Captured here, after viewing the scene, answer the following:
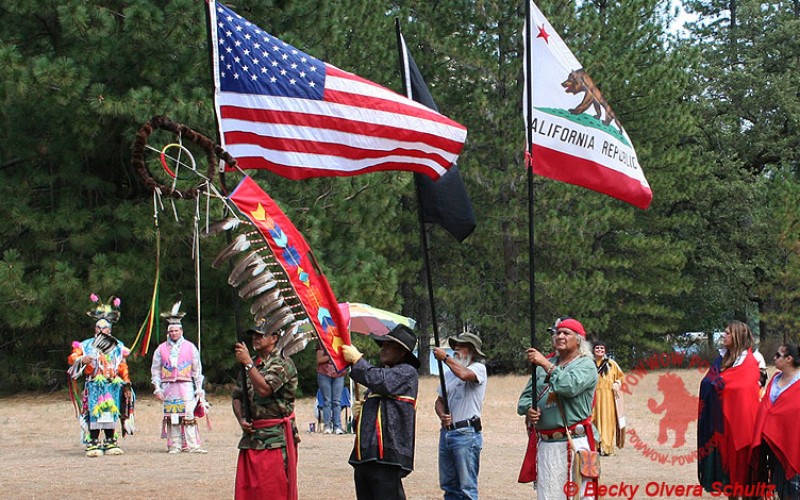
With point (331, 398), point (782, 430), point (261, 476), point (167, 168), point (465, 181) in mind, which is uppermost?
point (465, 181)

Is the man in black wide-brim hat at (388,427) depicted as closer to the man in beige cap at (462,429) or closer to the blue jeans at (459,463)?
the man in beige cap at (462,429)

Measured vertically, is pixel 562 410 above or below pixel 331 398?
above

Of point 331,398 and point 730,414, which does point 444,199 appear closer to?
point 730,414

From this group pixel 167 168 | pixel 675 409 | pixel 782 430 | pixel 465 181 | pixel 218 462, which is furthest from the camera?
pixel 465 181

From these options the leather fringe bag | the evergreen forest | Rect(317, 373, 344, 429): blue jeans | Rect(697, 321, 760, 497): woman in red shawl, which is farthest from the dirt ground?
the leather fringe bag

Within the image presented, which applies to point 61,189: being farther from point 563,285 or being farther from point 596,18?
point 596,18

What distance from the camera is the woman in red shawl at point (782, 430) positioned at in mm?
8164

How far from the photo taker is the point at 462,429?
802 centimetres

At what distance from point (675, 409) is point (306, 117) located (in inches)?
575

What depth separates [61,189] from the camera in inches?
879

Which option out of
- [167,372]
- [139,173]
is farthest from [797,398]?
[167,372]

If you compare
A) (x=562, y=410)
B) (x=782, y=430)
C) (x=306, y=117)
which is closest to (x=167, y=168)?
(x=306, y=117)

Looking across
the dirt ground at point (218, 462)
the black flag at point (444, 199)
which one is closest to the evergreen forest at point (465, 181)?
the dirt ground at point (218, 462)

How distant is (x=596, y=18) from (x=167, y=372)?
19.9 metres
